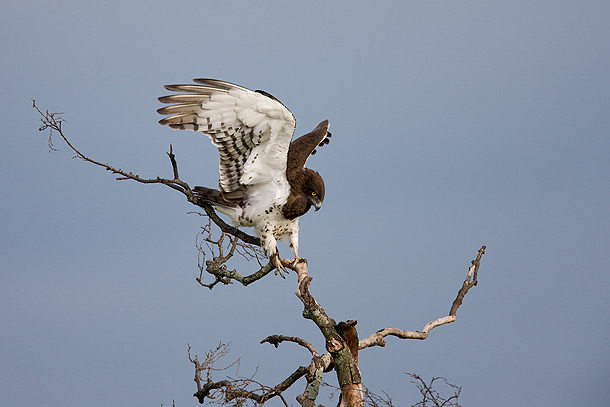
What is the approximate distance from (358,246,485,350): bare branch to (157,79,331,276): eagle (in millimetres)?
1130

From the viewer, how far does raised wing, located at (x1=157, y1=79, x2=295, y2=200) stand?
5.38 m

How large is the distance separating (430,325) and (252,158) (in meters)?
2.18

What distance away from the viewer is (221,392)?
4.87 meters

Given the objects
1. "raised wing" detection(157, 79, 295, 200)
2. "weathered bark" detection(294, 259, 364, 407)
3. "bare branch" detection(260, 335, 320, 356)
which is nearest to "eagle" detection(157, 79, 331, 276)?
"raised wing" detection(157, 79, 295, 200)

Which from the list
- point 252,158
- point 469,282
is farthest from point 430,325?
point 252,158

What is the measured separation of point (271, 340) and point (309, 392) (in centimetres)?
65

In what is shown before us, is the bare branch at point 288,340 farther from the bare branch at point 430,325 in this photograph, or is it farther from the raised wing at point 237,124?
the raised wing at point 237,124

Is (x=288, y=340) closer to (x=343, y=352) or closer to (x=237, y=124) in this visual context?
(x=343, y=352)

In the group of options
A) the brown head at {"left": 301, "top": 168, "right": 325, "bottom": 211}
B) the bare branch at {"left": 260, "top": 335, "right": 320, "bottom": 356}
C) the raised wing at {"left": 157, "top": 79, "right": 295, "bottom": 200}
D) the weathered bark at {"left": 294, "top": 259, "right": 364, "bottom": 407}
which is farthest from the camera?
the brown head at {"left": 301, "top": 168, "right": 325, "bottom": 211}

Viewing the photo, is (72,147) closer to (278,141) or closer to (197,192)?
(197,192)

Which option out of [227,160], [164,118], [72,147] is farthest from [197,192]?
[72,147]

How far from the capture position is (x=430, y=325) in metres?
5.50

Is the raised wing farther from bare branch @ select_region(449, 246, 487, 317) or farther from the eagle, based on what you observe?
bare branch @ select_region(449, 246, 487, 317)

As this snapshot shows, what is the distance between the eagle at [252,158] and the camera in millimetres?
5406
